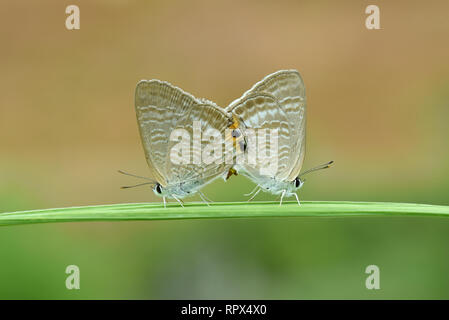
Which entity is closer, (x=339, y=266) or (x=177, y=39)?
(x=339, y=266)

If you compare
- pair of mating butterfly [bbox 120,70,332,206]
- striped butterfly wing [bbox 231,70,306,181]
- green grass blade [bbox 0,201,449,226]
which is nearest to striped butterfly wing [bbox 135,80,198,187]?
pair of mating butterfly [bbox 120,70,332,206]

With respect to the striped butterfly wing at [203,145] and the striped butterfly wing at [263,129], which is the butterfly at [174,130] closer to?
the striped butterfly wing at [203,145]

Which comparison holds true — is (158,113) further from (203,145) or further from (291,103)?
(291,103)

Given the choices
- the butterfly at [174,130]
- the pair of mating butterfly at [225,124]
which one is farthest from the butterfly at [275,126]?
the butterfly at [174,130]

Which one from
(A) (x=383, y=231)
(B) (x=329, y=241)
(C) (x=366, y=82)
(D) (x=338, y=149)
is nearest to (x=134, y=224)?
(B) (x=329, y=241)

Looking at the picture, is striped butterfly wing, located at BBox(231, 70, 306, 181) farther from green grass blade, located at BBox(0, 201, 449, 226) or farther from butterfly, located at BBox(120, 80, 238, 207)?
green grass blade, located at BBox(0, 201, 449, 226)

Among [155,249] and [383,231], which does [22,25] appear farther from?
[383,231]
